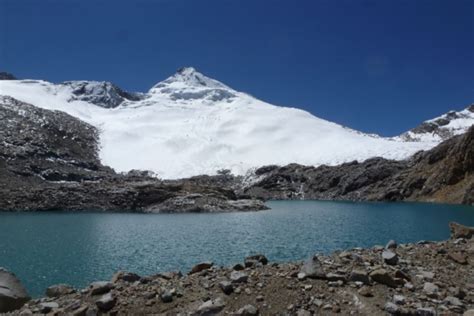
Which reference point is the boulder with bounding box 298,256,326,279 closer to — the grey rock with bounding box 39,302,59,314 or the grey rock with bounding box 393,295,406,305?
the grey rock with bounding box 393,295,406,305

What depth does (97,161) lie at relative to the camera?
16362 centimetres

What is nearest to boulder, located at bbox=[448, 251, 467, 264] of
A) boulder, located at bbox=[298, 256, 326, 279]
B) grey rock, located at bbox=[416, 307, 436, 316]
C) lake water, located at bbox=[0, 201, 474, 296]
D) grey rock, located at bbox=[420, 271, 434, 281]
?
grey rock, located at bbox=[420, 271, 434, 281]

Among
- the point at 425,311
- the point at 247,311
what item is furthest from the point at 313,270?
the point at 425,311

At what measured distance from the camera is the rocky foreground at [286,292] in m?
11.2

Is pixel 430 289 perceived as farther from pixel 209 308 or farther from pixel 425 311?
pixel 209 308

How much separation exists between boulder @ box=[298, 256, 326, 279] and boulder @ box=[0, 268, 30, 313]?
869cm

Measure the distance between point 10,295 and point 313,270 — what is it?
30.7 ft

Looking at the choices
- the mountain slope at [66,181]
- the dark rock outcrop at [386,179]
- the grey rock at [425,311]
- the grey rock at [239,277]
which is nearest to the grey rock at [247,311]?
the grey rock at [239,277]

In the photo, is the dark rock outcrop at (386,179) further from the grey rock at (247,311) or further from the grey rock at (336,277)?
the grey rock at (247,311)

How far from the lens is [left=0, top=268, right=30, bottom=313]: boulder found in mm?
13383

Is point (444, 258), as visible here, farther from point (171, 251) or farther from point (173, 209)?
point (173, 209)

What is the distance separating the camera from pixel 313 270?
12828 mm

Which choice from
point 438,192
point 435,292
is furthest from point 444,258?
point 438,192

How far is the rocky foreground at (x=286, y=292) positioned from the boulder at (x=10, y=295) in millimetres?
32
